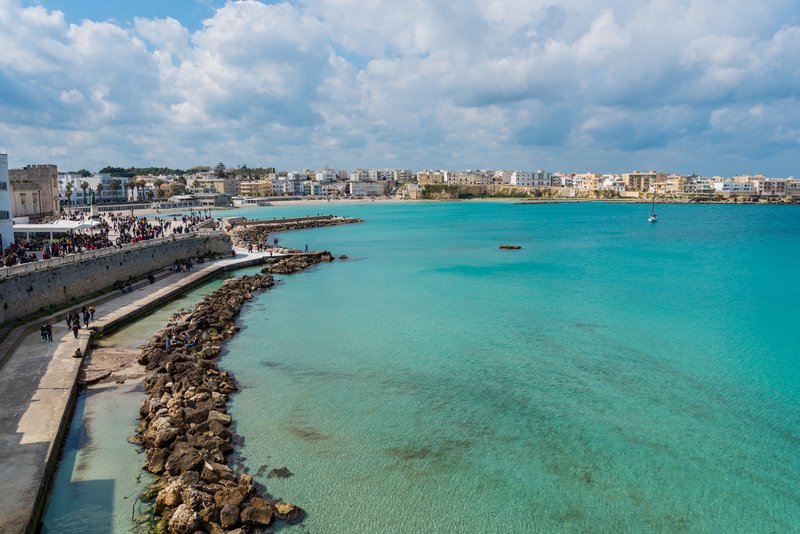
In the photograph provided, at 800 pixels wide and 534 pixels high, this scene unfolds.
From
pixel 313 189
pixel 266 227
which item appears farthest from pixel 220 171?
pixel 266 227

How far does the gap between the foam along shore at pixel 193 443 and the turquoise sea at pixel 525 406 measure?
599 mm

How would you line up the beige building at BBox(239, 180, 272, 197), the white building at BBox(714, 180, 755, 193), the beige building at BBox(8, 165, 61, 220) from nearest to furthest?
the beige building at BBox(8, 165, 61, 220)
the beige building at BBox(239, 180, 272, 197)
the white building at BBox(714, 180, 755, 193)

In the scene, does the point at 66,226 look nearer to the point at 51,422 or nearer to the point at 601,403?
the point at 51,422

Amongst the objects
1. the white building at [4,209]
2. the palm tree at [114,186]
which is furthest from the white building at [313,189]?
the white building at [4,209]

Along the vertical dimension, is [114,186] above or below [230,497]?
above

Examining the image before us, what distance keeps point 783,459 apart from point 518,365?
7.59 m

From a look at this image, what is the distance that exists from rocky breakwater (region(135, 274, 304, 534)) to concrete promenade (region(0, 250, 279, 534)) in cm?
177

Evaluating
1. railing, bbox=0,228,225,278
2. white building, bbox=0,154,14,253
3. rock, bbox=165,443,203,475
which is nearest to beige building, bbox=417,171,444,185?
railing, bbox=0,228,225,278

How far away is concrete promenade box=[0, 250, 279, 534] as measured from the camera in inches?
366

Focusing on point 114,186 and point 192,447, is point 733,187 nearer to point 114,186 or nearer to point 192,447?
point 114,186

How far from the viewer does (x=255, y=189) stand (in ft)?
515

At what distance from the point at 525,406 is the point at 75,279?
19644mm

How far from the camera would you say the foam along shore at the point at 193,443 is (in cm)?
945

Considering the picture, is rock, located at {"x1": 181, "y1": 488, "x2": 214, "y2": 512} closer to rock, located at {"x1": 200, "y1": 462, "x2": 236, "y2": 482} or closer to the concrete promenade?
rock, located at {"x1": 200, "y1": 462, "x2": 236, "y2": 482}
